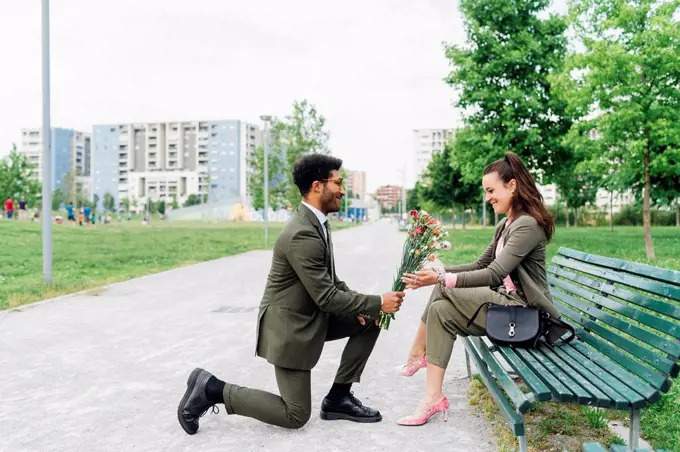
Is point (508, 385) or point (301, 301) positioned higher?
point (301, 301)

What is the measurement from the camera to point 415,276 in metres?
3.97

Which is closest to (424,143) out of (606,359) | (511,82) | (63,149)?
(63,149)

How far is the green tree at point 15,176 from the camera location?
59656 millimetres

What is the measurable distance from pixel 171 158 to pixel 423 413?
159 m

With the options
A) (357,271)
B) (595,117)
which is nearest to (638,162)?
(595,117)

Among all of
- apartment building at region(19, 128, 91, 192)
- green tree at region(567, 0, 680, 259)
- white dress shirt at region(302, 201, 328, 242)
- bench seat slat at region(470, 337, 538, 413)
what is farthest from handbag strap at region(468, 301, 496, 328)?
apartment building at region(19, 128, 91, 192)

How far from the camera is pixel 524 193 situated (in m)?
4.06

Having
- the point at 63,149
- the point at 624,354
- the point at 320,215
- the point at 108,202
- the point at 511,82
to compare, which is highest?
the point at 63,149

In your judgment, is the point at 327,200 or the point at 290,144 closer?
the point at 327,200

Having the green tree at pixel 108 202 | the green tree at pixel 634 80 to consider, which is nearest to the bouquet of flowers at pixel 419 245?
the green tree at pixel 634 80

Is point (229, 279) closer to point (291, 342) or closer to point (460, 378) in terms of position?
point (460, 378)

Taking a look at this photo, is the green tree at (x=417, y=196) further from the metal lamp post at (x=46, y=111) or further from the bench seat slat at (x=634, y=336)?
the bench seat slat at (x=634, y=336)

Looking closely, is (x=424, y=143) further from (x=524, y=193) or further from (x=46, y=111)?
(x=524, y=193)

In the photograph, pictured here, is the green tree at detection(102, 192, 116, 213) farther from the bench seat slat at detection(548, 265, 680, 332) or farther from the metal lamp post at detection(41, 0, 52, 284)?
the bench seat slat at detection(548, 265, 680, 332)
